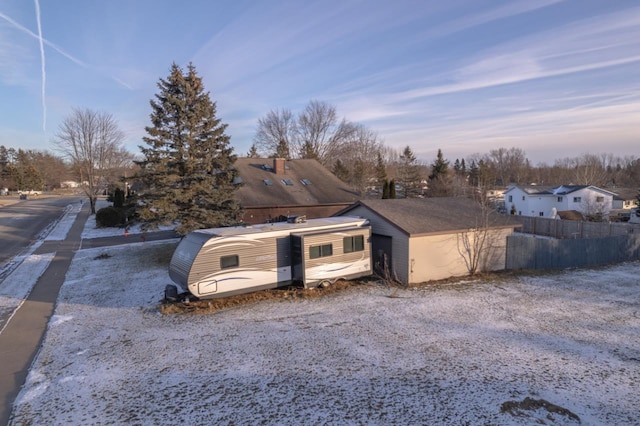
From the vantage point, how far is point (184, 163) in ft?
65.0

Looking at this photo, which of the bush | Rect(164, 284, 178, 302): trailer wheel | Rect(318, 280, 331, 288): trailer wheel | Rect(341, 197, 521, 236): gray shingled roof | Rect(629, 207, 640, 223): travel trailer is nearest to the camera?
Rect(164, 284, 178, 302): trailer wheel

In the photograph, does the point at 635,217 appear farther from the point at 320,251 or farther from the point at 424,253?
the point at 320,251

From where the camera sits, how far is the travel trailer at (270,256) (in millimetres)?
12180

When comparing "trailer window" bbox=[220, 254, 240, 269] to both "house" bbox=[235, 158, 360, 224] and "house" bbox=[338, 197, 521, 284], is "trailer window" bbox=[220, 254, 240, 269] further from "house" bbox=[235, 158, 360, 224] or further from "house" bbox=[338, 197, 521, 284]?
"house" bbox=[235, 158, 360, 224]

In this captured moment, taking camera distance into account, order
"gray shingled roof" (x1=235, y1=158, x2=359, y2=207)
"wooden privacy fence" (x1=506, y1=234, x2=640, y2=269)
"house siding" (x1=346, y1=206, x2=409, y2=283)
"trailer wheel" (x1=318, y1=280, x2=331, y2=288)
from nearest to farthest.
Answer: "trailer wheel" (x1=318, y1=280, x2=331, y2=288)
"house siding" (x1=346, y1=206, x2=409, y2=283)
"wooden privacy fence" (x1=506, y1=234, x2=640, y2=269)
"gray shingled roof" (x1=235, y1=158, x2=359, y2=207)

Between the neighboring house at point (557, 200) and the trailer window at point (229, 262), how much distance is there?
40967mm

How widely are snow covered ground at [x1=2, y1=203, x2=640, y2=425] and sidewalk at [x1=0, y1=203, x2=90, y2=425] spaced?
0.28m

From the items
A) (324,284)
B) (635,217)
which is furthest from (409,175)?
(324,284)

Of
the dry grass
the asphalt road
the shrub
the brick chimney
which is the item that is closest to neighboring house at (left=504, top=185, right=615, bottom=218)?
the brick chimney

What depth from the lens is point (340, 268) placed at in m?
14.7

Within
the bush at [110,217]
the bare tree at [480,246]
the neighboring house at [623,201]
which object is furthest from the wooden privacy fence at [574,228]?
the neighboring house at [623,201]

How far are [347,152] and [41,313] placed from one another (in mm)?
45923

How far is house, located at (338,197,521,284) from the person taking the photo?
50.9ft

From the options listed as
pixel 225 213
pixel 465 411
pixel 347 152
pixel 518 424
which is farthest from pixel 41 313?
pixel 347 152
